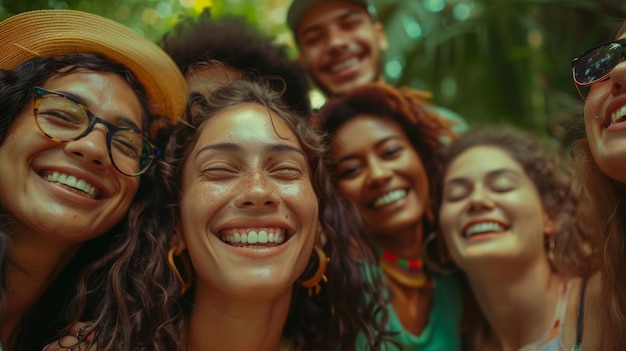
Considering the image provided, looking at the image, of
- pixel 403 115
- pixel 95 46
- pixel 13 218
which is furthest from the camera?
pixel 403 115

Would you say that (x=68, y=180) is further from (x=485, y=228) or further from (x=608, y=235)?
(x=608, y=235)

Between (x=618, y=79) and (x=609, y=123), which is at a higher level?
(x=618, y=79)

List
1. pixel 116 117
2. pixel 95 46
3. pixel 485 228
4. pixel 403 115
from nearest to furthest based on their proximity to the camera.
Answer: pixel 116 117 → pixel 95 46 → pixel 485 228 → pixel 403 115

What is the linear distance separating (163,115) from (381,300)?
1397 millimetres

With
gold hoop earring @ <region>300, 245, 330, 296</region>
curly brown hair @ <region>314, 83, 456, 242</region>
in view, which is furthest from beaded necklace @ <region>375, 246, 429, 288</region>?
gold hoop earring @ <region>300, 245, 330, 296</region>

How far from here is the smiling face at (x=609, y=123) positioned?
2.44 m

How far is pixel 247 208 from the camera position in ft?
8.66

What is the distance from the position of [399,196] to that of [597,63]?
1428mm

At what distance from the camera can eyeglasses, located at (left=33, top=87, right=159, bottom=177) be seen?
2688mm

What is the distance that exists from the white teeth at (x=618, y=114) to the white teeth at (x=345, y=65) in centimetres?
230

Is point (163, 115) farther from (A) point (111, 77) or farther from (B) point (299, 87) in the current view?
(B) point (299, 87)

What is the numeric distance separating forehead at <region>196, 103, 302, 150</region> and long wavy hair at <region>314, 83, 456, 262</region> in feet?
3.00

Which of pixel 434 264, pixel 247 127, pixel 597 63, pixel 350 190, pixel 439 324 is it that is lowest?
pixel 439 324

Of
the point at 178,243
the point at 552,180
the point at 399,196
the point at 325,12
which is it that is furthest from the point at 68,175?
the point at 552,180
